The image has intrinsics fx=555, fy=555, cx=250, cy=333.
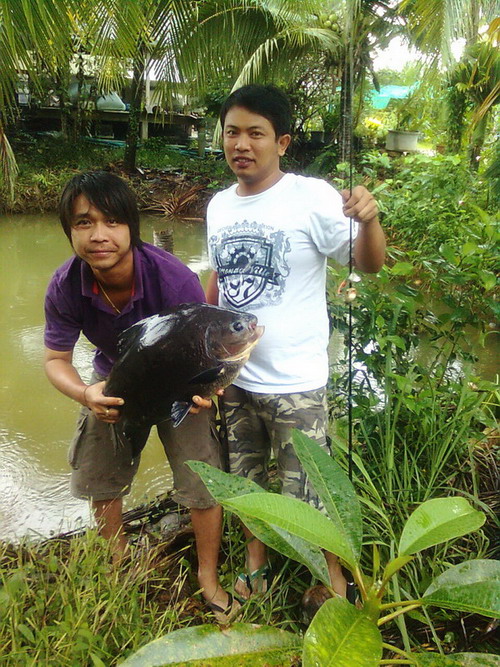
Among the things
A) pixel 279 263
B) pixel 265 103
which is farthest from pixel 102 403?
pixel 265 103

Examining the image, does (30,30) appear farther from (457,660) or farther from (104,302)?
(457,660)

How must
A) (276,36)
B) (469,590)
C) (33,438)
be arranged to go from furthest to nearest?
(276,36) < (33,438) < (469,590)

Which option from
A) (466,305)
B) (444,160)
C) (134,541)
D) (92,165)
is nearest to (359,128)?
(92,165)

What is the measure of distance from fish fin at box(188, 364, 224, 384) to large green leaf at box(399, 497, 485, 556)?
60 cm

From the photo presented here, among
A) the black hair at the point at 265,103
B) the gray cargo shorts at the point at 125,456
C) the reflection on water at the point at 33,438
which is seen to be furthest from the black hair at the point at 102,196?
the reflection on water at the point at 33,438

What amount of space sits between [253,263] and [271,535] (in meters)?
0.80

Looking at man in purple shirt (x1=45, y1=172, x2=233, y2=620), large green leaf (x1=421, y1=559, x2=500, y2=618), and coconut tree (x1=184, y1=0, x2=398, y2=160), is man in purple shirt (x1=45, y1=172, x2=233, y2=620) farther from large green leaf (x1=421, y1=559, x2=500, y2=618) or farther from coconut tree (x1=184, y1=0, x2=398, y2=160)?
coconut tree (x1=184, y1=0, x2=398, y2=160)

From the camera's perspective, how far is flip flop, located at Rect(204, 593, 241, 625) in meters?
1.70

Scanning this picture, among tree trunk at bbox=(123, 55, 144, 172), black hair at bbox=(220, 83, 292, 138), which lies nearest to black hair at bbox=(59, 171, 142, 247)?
black hair at bbox=(220, 83, 292, 138)

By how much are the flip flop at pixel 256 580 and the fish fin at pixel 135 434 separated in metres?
0.56

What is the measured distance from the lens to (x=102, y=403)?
160cm

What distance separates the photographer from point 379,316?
2.12 meters

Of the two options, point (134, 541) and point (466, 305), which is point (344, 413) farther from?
point (134, 541)

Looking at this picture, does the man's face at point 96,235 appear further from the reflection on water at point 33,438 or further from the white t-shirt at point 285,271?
the reflection on water at point 33,438
